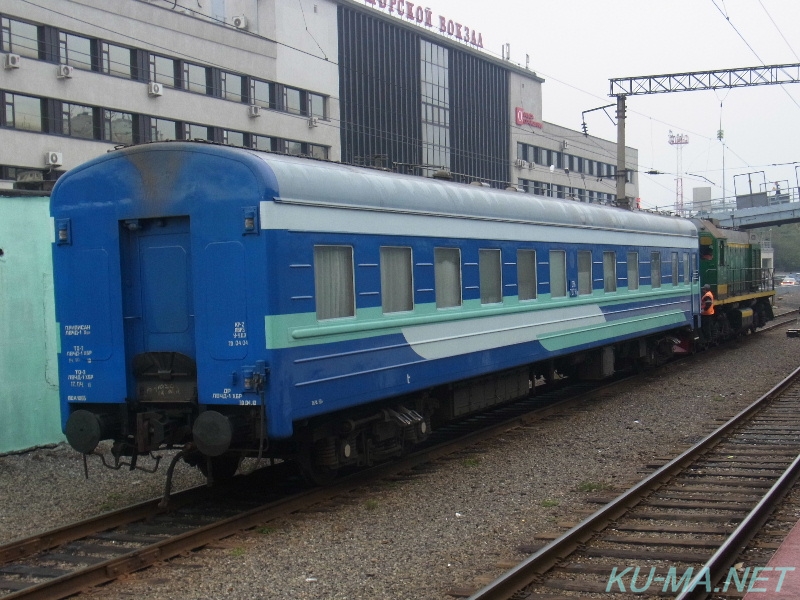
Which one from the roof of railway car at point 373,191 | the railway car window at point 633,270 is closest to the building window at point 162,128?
the railway car window at point 633,270

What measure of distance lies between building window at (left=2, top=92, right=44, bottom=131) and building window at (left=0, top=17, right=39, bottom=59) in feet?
5.04

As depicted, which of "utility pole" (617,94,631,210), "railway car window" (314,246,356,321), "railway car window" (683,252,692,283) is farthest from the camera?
"utility pole" (617,94,631,210)

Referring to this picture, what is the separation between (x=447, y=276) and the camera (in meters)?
10.8

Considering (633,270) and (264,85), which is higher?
(264,85)

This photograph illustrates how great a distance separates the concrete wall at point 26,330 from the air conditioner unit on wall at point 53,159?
22.5m

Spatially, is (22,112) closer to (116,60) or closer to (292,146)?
(116,60)

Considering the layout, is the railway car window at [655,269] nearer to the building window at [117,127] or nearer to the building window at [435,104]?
the building window at [117,127]

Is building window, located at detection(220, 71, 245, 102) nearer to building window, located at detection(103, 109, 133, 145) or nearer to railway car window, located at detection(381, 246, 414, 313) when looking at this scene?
building window, located at detection(103, 109, 133, 145)

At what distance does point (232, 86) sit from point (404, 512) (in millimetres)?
34535

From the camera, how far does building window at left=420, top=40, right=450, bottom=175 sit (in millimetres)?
52250

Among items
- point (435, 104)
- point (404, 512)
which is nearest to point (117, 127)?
point (435, 104)

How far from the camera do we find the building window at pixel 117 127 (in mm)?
35094

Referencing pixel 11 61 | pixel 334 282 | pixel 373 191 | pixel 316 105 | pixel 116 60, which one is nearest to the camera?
pixel 334 282

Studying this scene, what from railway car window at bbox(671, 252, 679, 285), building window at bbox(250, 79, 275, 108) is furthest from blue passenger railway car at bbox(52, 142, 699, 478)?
building window at bbox(250, 79, 275, 108)
